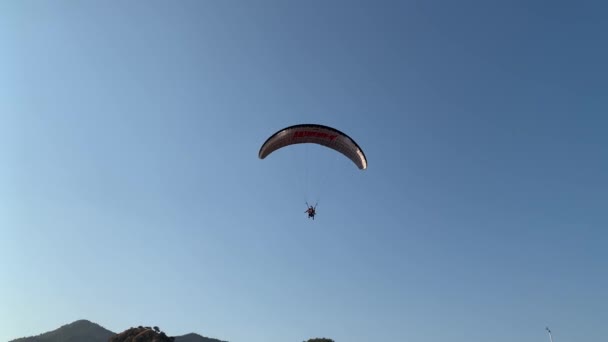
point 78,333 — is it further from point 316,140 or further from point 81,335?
point 316,140

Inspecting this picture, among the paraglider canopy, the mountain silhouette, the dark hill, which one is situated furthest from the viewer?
the dark hill

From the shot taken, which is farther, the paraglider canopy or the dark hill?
the dark hill

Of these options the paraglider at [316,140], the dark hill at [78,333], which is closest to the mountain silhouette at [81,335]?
the dark hill at [78,333]

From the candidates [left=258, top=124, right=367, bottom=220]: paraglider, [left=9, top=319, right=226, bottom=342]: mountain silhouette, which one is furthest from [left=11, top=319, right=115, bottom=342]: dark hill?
[left=258, top=124, right=367, bottom=220]: paraglider

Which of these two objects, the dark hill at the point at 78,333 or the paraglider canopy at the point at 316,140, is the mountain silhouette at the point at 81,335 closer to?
the dark hill at the point at 78,333

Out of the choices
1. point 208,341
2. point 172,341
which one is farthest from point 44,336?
point 172,341

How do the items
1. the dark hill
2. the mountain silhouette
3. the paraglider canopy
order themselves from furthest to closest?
the dark hill
the mountain silhouette
the paraglider canopy

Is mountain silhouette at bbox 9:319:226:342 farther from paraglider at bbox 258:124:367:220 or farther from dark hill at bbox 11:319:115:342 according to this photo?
paraglider at bbox 258:124:367:220

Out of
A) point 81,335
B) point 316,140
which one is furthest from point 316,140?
point 81,335

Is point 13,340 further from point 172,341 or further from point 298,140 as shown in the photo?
point 298,140
